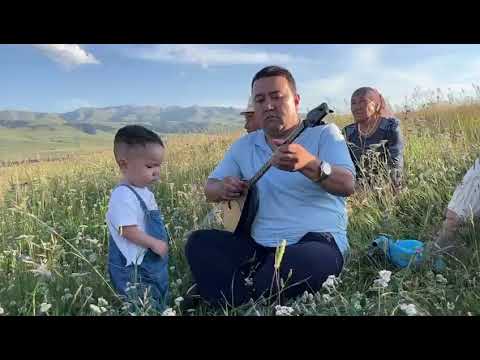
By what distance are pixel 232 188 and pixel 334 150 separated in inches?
23.7

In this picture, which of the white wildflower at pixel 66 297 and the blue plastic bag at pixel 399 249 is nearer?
the white wildflower at pixel 66 297

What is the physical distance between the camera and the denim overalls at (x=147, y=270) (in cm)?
264

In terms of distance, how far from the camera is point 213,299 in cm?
273

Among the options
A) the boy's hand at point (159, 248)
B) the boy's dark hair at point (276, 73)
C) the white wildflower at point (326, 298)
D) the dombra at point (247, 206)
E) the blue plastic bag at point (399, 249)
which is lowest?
the white wildflower at point (326, 298)

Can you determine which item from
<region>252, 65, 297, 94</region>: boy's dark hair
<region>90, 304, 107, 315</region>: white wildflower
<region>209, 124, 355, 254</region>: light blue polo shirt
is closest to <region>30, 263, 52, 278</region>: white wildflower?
<region>90, 304, 107, 315</region>: white wildflower

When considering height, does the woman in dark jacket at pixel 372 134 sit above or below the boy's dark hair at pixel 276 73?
below

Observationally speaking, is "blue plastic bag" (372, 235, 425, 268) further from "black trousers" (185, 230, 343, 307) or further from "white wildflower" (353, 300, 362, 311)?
"white wildflower" (353, 300, 362, 311)

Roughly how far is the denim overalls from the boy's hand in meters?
0.06

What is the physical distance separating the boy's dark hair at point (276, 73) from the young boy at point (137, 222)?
2.18 ft

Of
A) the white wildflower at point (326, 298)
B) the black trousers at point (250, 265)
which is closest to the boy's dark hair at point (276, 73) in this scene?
the black trousers at point (250, 265)

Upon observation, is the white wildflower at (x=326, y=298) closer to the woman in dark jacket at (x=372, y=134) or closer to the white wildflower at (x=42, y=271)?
the white wildflower at (x=42, y=271)

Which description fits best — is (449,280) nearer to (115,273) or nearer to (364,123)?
(115,273)

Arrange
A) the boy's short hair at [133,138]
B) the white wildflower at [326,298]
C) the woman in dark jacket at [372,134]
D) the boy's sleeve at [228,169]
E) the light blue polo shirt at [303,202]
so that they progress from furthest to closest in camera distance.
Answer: the woman in dark jacket at [372,134] → the boy's sleeve at [228,169] → the light blue polo shirt at [303,202] → the boy's short hair at [133,138] → the white wildflower at [326,298]

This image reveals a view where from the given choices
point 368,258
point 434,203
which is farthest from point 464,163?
point 368,258
